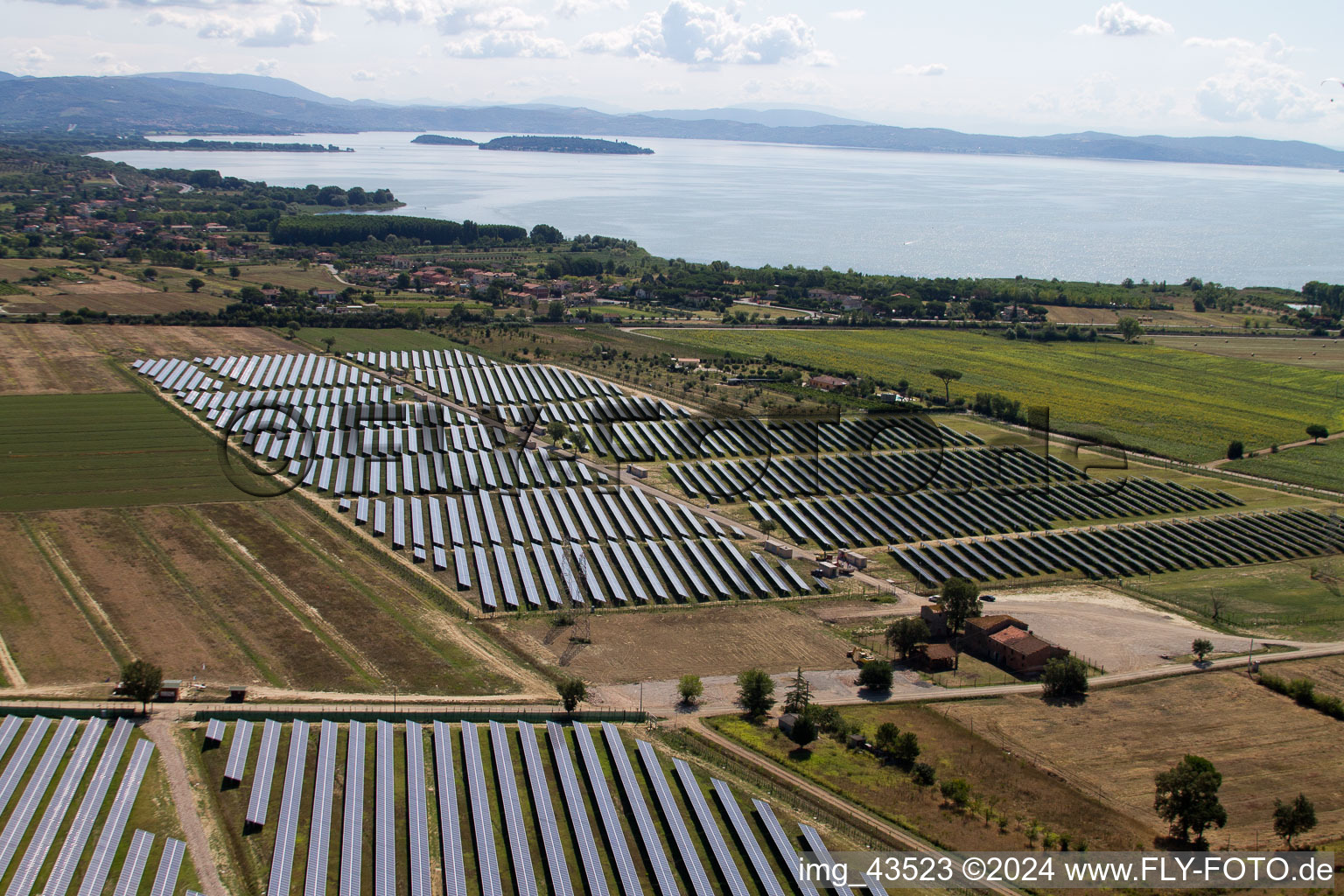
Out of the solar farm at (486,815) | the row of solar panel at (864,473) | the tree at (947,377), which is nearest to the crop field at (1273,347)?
the tree at (947,377)

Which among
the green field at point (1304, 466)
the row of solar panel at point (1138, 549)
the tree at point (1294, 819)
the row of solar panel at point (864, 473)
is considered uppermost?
the green field at point (1304, 466)

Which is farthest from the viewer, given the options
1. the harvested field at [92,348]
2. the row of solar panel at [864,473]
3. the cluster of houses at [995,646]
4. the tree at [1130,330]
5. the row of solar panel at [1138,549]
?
the tree at [1130,330]

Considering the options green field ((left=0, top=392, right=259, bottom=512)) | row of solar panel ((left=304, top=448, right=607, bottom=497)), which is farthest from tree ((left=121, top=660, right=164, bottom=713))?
row of solar panel ((left=304, top=448, right=607, bottom=497))

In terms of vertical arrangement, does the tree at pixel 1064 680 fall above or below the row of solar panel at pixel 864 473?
below

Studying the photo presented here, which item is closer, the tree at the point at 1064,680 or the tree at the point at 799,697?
the tree at the point at 799,697

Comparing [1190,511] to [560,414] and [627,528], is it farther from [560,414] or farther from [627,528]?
[560,414]

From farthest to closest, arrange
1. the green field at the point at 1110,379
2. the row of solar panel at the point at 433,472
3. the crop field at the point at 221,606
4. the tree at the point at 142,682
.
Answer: the green field at the point at 1110,379 → the row of solar panel at the point at 433,472 → the crop field at the point at 221,606 → the tree at the point at 142,682

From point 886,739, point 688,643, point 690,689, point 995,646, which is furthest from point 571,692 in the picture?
point 995,646

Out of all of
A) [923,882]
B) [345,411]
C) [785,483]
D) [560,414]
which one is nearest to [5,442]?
[345,411]

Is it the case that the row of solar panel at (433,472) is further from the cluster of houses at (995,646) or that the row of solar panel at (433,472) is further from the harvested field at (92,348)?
the cluster of houses at (995,646)
